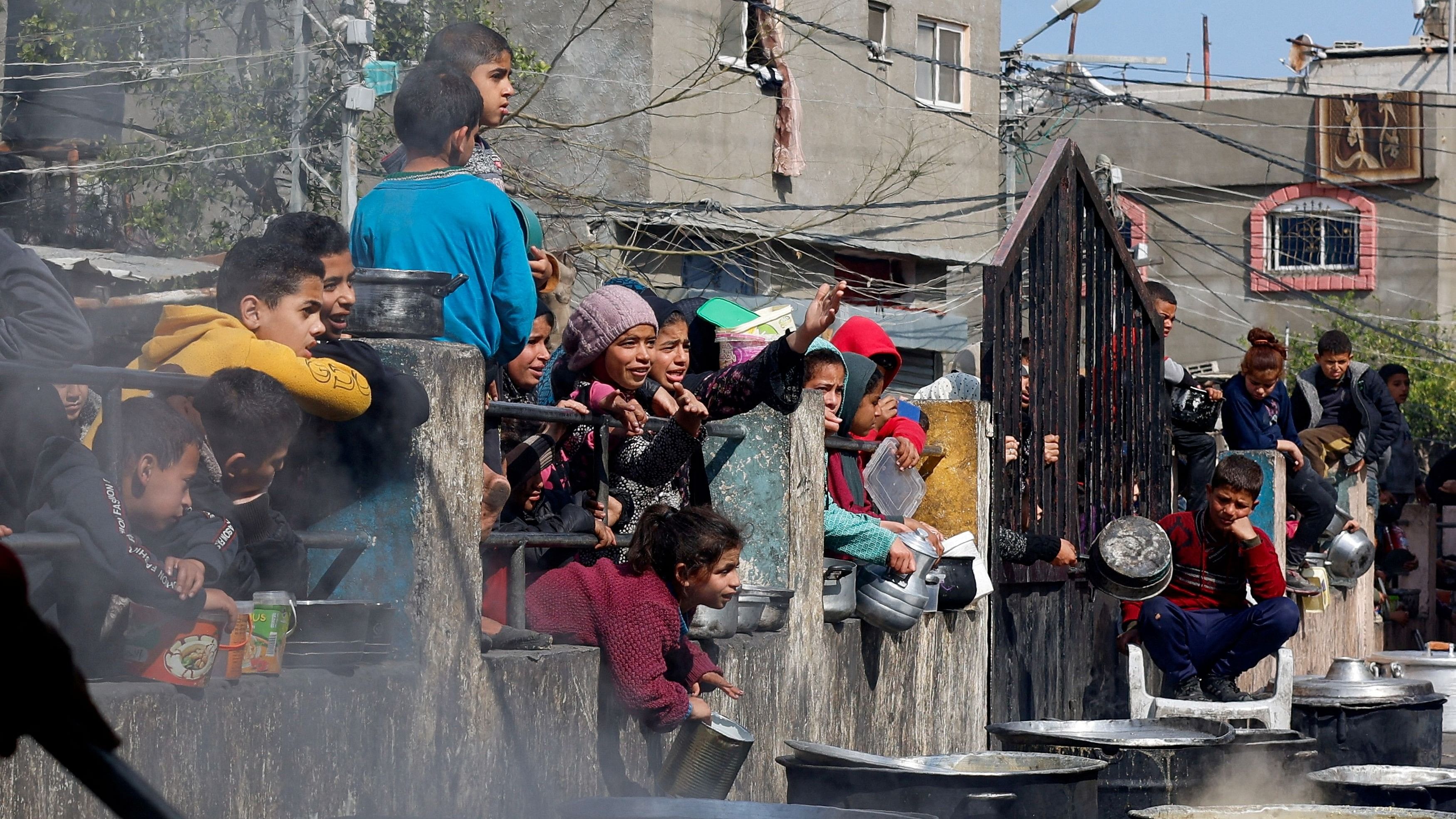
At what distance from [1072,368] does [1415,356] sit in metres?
24.4

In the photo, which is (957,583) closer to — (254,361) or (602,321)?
(602,321)

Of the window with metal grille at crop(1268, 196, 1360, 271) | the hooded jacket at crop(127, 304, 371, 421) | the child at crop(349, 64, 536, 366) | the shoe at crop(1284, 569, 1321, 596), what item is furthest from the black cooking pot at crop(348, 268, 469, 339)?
the window with metal grille at crop(1268, 196, 1360, 271)

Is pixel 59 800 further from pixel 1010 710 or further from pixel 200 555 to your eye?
pixel 1010 710

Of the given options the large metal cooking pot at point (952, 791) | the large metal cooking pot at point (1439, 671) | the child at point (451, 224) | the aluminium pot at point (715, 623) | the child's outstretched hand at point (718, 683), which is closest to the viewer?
the large metal cooking pot at point (952, 791)

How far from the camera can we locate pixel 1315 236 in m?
34.6

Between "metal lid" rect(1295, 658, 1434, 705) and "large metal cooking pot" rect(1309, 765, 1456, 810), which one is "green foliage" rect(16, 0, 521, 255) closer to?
"large metal cooking pot" rect(1309, 765, 1456, 810)

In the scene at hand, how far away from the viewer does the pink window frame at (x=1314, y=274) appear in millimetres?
33875

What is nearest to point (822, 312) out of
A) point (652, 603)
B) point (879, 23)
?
point (652, 603)

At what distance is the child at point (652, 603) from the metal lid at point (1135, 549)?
3370 millimetres

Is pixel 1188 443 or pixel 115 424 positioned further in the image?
pixel 1188 443

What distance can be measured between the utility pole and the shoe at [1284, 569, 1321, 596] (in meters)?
6.46

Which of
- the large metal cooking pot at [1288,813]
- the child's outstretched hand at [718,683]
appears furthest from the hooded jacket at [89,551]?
the large metal cooking pot at [1288,813]

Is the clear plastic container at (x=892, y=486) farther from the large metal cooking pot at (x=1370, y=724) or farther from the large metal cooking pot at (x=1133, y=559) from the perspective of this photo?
the large metal cooking pot at (x=1370, y=724)

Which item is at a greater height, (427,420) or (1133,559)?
(427,420)
